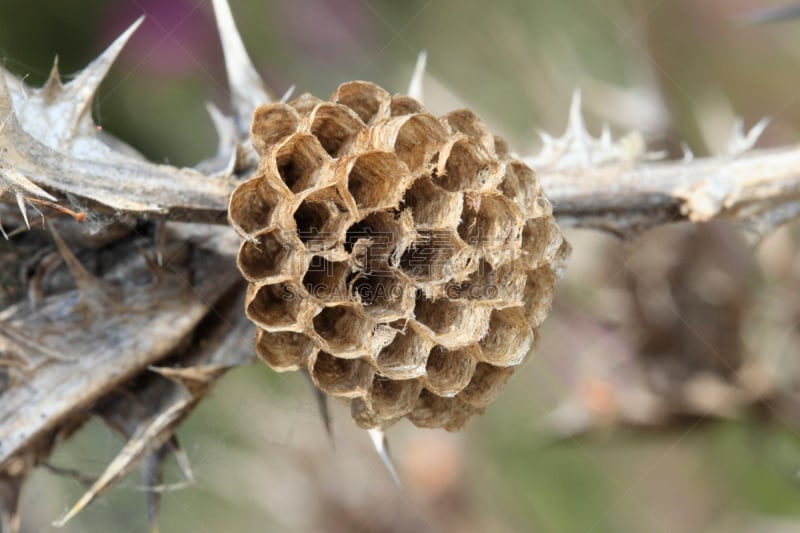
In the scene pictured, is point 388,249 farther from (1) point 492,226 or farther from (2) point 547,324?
(2) point 547,324

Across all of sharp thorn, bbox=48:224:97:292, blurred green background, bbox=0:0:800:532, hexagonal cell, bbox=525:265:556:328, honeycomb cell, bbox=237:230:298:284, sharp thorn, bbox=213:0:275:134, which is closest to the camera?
honeycomb cell, bbox=237:230:298:284

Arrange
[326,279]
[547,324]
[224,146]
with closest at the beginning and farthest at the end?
[326,279], [224,146], [547,324]

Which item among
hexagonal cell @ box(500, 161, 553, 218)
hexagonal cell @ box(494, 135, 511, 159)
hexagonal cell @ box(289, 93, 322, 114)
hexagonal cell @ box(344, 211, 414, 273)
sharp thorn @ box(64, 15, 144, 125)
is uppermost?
hexagonal cell @ box(494, 135, 511, 159)

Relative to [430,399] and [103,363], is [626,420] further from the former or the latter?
[103,363]

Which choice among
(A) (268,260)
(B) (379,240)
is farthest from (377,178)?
(A) (268,260)

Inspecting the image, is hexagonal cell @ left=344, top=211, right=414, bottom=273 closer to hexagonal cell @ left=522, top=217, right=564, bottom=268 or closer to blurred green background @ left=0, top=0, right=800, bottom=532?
hexagonal cell @ left=522, top=217, right=564, bottom=268

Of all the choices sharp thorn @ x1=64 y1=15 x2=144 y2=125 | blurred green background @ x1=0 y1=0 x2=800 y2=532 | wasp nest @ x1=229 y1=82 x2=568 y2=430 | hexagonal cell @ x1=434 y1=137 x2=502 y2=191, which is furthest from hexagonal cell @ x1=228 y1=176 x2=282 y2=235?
blurred green background @ x1=0 y1=0 x2=800 y2=532
